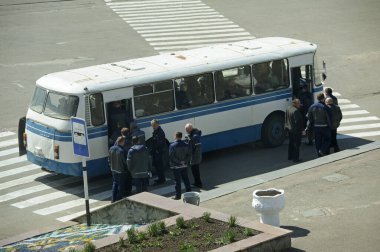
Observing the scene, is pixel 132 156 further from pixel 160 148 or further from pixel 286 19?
pixel 286 19

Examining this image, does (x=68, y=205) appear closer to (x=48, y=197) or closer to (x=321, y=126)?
(x=48, y=197)

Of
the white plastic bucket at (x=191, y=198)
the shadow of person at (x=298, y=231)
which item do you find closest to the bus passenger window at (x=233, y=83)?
the white plastic bucket at (x=191, y=198)

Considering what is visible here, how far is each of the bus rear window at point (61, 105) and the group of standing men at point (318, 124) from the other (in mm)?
5496

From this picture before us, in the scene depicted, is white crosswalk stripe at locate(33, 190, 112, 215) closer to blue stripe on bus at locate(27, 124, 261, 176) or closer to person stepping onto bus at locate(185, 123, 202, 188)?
blue stripe on bus at locate(27, 124, 261, 176)

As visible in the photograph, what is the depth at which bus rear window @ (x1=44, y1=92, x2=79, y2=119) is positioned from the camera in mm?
24500

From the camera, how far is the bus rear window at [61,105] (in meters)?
24.5

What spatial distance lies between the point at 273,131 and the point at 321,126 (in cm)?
238

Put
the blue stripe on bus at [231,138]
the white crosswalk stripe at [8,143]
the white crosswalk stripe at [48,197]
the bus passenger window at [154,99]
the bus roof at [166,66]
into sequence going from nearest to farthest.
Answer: the white crosswalk stripe at [48,197] → the bus roof at [166,66] → the bus passenger window at [154,99] → the blue stripe on bus at [231,138] → the white crosswalk stripe at [8,143]

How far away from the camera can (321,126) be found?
25.6 metres

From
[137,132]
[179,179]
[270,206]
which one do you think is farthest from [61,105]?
[270,206]

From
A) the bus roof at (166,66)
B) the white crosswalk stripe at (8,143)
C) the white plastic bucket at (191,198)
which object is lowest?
the white crosswalk stripe at (8,143)

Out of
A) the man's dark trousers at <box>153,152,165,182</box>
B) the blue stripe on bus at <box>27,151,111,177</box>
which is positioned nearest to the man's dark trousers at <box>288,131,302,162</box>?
the man's dark trousers at <box>153,152,165,182</box>

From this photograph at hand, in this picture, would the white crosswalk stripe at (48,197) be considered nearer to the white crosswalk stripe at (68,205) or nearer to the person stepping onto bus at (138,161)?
the white crosswalk stripe at (68,205)

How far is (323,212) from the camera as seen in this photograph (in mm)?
19250
